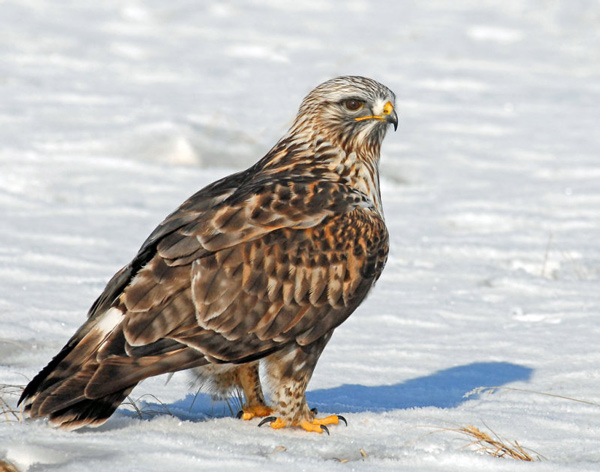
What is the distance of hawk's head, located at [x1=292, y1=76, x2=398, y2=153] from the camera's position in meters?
5.89

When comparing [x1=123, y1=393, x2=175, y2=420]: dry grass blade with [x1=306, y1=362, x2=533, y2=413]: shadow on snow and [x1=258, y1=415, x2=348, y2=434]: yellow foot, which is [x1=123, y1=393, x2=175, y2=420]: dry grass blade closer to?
[x1=258, y1=415, x2=348, y2=434]: yellow foot

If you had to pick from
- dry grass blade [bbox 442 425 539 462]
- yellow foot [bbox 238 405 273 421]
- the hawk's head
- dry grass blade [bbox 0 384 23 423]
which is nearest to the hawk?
yellow foot [bbox 238 405 273 421]

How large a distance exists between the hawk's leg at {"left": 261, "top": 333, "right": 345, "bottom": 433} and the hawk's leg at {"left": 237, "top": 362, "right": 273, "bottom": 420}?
200 mm

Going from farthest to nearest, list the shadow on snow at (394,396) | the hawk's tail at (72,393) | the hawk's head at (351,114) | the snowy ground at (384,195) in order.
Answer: the hawk's head at (351,114) < the shadow on snow at (394,396) < the snowy ground at (384,195) < the hawk's tail at (72,393)

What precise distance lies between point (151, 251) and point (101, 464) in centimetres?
120

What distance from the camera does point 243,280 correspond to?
4.82m

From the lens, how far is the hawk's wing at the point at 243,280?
15.2 ft

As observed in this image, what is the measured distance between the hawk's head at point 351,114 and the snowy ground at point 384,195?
1.47 meters

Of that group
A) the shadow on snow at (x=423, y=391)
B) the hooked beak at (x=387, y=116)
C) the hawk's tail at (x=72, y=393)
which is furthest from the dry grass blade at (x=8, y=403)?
the hooked beak at (x=387, y=116)

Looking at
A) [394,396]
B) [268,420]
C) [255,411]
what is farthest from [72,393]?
[394,396]

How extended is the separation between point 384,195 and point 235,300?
6032mm

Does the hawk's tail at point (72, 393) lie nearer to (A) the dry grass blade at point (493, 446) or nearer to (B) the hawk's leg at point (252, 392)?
(B) the hawk's leg at point (252, 392)

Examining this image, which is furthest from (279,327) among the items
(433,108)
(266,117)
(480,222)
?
(433,108)

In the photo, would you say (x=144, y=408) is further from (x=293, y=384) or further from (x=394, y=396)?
(x=394, y=396)
